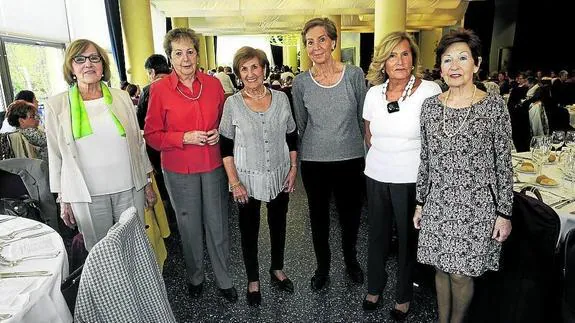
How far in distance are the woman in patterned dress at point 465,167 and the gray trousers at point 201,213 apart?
45.4 inches

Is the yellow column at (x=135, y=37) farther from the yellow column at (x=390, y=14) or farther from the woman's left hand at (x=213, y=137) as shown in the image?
the woman's left hand at (x=213, y=137)

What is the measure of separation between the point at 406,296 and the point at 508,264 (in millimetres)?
616

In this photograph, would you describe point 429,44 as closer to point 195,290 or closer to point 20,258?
point 195,290

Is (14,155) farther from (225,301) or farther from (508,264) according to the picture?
(508,264)

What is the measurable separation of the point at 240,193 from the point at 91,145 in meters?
0.79

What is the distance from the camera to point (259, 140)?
2.17 meters

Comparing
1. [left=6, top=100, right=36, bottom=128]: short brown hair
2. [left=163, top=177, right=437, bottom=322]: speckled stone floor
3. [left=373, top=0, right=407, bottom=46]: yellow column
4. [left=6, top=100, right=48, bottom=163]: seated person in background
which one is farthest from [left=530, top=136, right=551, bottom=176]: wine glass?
[left=373, top=0, right=407, bottom=46]: yellow column

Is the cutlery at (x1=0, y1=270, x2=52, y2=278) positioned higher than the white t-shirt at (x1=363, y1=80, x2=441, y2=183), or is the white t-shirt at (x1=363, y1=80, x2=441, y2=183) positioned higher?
the white t-shirt at (x1=363, y1=80, x2=441, y2=183)

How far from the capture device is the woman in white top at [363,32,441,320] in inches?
77.4

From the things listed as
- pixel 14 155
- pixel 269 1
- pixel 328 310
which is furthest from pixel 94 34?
pixel 328 310

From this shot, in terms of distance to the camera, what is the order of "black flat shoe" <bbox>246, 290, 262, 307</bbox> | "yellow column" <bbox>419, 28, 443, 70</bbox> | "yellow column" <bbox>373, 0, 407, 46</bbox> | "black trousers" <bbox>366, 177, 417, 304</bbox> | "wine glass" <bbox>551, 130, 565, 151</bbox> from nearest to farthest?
"black trousers" <bbox>366, 177, 417, 304</bbox>, "black flat shoe" <bbox>246, 290, 262, 307</bbox>, "wine glass" <bbox>551, 130, 565, 151</bbox>, "yellow column" <bbox>373, 0, 407, 46</bbox>, "yellow column" <bbox>419, 28, 443, 70</bbox>

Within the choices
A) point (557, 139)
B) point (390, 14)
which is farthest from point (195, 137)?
point (390, 14)

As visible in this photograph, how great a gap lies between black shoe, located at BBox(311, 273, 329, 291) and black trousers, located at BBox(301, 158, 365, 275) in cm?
8

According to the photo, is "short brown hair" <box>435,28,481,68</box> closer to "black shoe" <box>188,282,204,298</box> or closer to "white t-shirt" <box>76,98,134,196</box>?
"white t-shirt" <box>76,98,134,196</box>
